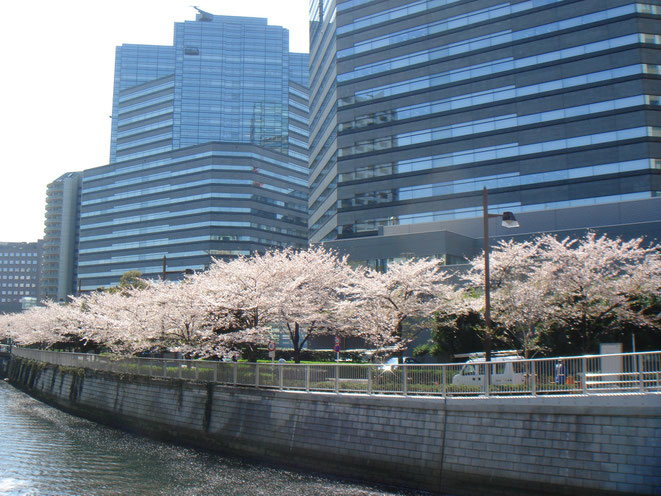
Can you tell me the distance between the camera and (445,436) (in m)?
18.9

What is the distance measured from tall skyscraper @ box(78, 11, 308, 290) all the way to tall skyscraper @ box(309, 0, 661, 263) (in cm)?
5220

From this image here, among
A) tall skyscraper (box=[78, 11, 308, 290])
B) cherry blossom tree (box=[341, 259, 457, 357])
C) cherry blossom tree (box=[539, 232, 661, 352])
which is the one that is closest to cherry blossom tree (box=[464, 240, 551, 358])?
cherry blossom tree (box=[539, 232, 661, 352])

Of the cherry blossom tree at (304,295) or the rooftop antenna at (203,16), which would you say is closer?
the cherry blossom tree at (304,295)

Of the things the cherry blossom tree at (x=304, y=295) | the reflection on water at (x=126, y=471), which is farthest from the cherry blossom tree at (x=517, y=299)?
the reflection on water at (x=126, y=471)

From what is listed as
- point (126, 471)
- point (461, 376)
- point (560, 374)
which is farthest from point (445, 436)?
point (126, 471)

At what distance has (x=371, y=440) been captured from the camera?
20.8m

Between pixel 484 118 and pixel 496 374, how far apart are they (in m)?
50.0

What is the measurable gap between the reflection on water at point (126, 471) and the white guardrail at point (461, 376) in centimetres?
349

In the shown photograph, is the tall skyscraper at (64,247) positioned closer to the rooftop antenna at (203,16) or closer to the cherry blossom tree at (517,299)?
the rooftop antenna at (203,16)

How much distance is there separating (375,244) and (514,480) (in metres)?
34.9

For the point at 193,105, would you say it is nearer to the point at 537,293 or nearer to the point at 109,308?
the point at 109,308

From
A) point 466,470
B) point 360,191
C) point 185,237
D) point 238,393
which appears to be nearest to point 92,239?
point 185,237

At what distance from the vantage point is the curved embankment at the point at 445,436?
1543 centimetres

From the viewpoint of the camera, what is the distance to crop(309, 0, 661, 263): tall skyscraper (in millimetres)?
56562
